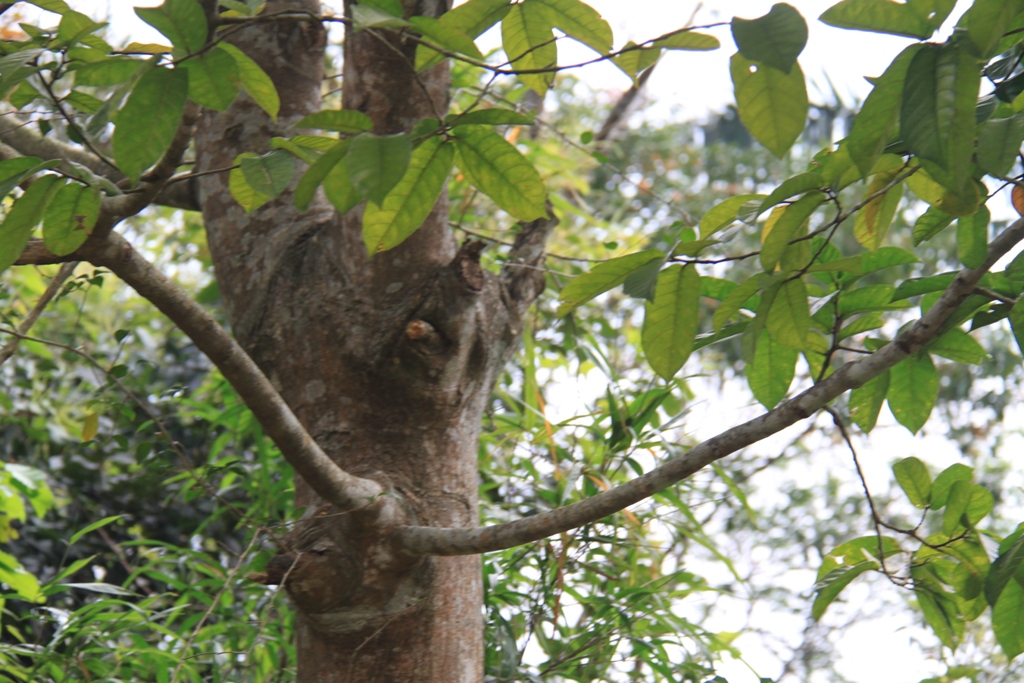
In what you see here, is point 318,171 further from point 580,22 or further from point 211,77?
point 580,22

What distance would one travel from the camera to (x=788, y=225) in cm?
54

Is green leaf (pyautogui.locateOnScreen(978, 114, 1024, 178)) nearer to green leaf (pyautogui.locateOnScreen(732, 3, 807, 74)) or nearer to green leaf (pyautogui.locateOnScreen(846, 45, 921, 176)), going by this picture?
green leaf (pyautogui.locateOnScreen(846, 45, 921, 176))

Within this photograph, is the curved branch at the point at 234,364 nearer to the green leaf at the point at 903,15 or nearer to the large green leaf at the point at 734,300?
the large green leaf at the point at 734,300

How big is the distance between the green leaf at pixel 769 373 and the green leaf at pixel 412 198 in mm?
334

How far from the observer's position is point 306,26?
1182 millimetres

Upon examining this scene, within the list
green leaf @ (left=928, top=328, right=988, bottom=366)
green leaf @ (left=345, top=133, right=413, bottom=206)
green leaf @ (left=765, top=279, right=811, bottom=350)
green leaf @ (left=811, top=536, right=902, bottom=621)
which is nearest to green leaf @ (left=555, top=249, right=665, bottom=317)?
green leaf @ (left=765, top=279, right=811, bottom=350)

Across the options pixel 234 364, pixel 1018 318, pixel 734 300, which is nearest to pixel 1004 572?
pixel 1018 318

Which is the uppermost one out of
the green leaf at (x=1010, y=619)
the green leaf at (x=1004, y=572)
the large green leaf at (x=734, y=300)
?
the large green leaf at (x=734, y=300)

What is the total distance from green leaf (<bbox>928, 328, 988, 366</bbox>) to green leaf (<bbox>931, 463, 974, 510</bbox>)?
0.11 metres

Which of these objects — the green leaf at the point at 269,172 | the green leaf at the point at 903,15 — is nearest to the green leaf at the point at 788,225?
the green leaf at the point at 903,15

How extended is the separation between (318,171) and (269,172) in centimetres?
13

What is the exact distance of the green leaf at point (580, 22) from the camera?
53 cm

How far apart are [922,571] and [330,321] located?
0.70 meters

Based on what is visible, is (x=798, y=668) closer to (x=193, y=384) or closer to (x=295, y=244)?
(x=193, y=384)
